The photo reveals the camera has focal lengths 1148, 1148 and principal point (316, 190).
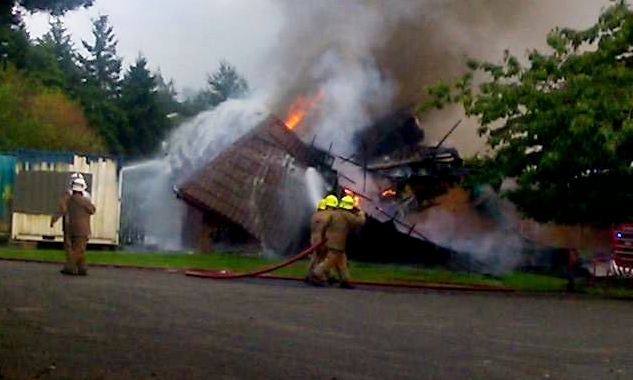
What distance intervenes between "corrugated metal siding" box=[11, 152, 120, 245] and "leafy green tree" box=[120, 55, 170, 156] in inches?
1282

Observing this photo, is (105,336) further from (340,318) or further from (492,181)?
(492,181)

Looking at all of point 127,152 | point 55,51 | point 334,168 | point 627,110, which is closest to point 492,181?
point 627,110

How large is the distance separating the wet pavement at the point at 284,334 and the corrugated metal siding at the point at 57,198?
9.53 meters

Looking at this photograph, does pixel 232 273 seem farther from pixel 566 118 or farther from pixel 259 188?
pixel 566 118

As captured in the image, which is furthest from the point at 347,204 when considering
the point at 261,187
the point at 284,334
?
the point at 284,334

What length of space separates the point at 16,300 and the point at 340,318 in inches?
151

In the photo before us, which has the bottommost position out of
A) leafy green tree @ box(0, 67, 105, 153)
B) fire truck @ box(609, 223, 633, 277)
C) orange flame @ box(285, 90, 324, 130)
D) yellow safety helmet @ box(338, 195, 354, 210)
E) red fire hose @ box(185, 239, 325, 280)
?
red fire hose @ box(185, 239, 325, 280)

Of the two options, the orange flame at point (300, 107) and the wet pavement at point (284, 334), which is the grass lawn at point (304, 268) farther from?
the wet pavement at point (284, 334)

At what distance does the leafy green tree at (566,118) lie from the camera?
69.6 feet

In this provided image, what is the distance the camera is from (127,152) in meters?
62.1

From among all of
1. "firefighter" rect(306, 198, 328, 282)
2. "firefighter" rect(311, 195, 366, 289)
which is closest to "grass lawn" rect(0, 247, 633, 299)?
"firefighter" rect(306, 198, 328, 282)

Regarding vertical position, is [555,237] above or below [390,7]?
below

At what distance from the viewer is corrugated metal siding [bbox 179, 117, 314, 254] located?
27641 millimetres

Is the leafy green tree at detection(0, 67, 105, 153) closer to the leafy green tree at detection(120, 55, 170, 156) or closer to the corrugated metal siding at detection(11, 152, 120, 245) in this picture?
the leafy green tree at detection(120, 55, 170, 156)
